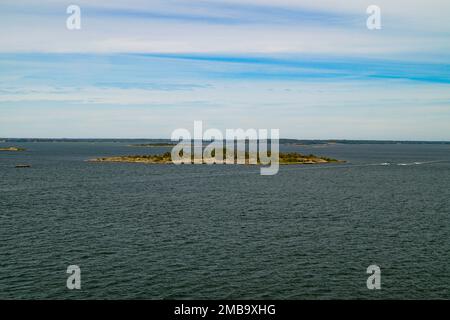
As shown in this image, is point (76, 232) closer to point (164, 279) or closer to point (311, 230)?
point (164, 279)

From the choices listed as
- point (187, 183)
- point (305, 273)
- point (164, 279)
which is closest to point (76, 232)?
point (164, 279)

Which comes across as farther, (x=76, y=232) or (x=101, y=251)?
(x=76, y=232)

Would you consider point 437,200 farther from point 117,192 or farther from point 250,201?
point 117,192

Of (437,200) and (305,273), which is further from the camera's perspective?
(437,200)

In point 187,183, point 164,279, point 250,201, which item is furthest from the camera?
point 187,183

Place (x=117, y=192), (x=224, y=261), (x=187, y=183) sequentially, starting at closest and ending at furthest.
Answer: (x=224, y=261) → (x=117, y=192) → (x=187, y=183)
